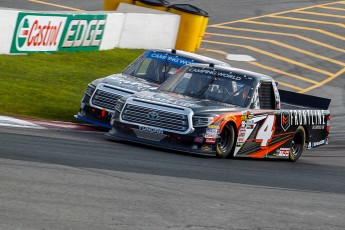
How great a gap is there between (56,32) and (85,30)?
→ 1.44m

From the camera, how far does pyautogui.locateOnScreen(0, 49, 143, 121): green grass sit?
18484 millimetres

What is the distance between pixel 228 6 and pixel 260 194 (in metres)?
28.8

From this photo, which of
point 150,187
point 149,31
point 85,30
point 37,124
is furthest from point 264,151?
point 149,31

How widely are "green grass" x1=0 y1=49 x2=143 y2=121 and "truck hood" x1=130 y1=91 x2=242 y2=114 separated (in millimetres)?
2963

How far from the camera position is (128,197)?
978cm

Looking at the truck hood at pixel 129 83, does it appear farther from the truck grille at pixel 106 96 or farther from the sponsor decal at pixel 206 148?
the sponsor decal at pixel 206 148

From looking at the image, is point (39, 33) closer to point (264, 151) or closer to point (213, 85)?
point (213, 85)

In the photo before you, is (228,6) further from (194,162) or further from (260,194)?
(260,194)

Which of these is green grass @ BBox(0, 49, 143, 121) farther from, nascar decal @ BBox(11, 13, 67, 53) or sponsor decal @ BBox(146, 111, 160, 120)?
sponsor decal @ BBox(146, 111, 160, 120)

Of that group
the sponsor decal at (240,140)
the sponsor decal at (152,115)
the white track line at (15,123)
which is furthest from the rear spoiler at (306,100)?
the white track line at (15,123)

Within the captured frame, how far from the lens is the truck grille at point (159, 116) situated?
14.8 meters

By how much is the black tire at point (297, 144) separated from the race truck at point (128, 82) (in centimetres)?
237

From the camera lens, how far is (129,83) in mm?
17391

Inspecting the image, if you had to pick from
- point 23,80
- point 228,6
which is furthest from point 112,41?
point 228,6
